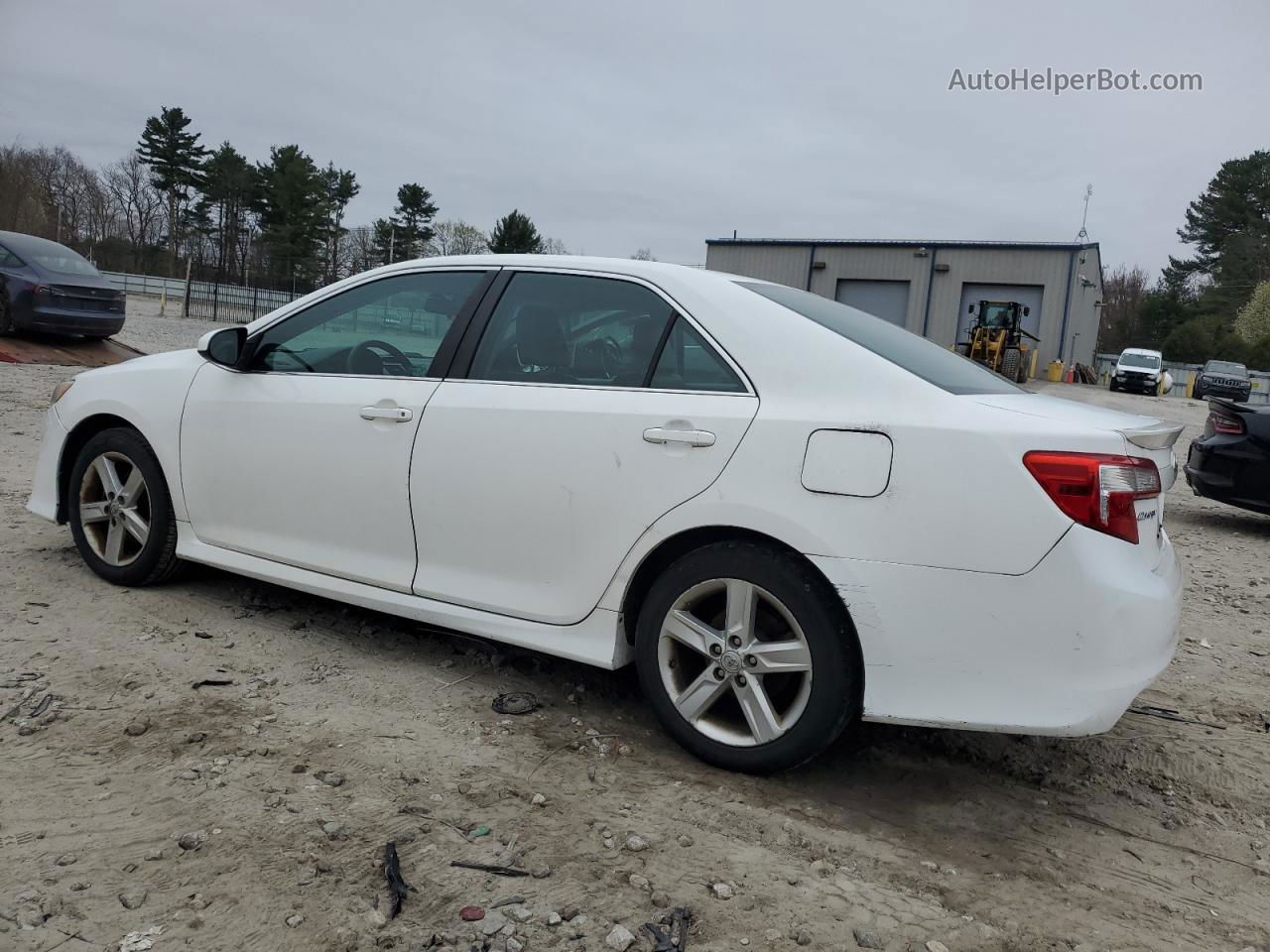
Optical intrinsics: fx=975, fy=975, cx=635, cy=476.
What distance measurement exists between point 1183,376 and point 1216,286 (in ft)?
56.1

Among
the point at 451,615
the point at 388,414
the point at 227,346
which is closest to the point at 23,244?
the point at 227,346

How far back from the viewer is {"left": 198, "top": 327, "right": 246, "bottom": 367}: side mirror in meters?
4.02

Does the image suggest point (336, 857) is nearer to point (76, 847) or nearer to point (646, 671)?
point (76, 847)

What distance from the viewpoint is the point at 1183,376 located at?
50406 millimetres

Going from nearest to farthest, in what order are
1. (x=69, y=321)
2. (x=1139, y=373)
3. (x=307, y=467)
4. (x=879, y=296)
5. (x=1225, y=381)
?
(x=307, y=467)
(x=69, y=321)
(x=1225, y=381)
(x=1139, y=373)
(x=879, y=296)

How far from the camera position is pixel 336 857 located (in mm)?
2416

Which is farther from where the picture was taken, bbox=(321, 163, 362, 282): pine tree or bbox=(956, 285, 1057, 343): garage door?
bbox=(321, 163, 362, 282): pine tree

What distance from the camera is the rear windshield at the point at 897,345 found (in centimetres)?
297

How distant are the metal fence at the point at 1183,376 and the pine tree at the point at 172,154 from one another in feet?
169

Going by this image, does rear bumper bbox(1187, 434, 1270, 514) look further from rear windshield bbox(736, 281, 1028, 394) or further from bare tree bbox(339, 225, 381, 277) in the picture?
bare tree bbox(339, 225, 381, 277)

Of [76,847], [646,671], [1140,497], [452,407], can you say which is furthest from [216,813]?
[1140,497]

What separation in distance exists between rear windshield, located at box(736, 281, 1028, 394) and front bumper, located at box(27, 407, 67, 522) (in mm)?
3326

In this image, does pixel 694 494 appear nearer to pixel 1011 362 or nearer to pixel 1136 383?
pixel 1011 362

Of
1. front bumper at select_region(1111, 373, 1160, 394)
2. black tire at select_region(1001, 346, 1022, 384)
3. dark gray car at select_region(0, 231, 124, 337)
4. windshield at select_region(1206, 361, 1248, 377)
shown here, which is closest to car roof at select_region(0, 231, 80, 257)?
dark gray car at select_region(0, 231, 124, 337)
